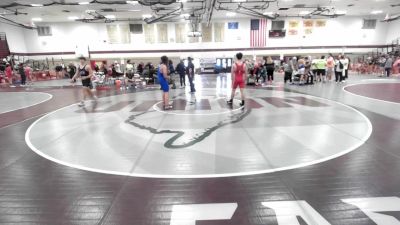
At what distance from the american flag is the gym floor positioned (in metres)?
22.8

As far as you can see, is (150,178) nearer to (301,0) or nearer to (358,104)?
(358,104)

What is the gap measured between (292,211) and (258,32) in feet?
93.4

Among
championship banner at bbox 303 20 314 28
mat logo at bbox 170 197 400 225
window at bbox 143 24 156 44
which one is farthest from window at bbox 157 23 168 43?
mat logo at bbox 170 197 400 225

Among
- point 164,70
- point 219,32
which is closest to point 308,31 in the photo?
point 219,32

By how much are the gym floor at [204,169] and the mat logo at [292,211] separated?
0.4 inches

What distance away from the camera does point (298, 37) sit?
29.1 metres

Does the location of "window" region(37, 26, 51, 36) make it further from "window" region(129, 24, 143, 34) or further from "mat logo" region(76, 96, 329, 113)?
"mat logo" region(76, 96, 329, 113)

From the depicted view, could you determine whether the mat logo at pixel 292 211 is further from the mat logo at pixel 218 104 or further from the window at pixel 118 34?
the window at pixel 118 34

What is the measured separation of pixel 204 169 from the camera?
3943 mm

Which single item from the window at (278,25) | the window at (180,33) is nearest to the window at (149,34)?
the window at (180,33)

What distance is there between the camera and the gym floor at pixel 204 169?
9.35 feet

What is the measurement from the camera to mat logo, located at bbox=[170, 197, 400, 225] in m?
2.65

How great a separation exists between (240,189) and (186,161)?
1197 millimetres

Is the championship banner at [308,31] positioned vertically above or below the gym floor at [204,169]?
above
